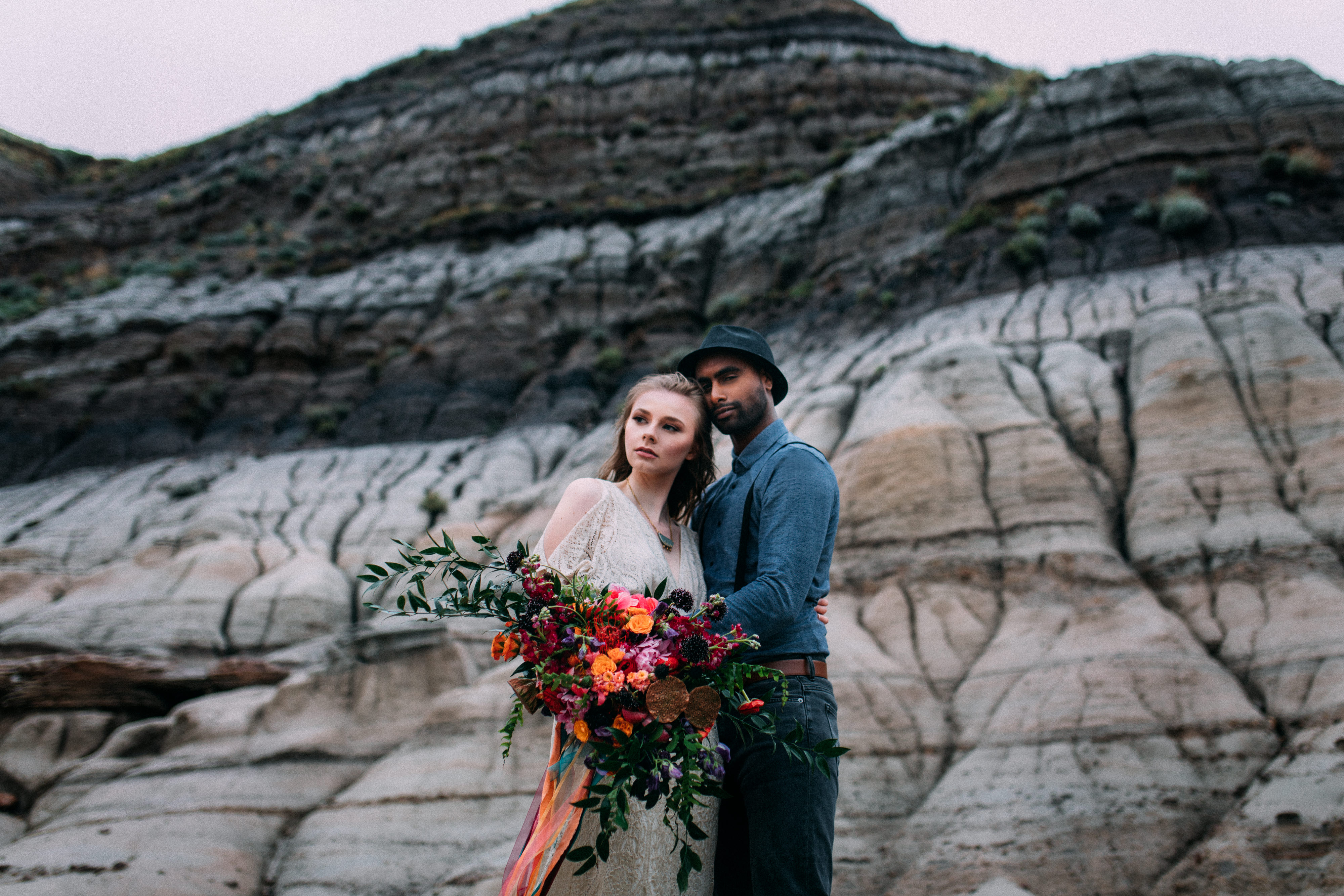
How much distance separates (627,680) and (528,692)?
0.36 m

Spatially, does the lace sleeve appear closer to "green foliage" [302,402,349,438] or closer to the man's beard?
the man's beard

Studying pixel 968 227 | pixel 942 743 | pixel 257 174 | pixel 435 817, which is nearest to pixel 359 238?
pixel 257 174

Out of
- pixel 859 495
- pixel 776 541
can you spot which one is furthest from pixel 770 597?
pixel 859 495

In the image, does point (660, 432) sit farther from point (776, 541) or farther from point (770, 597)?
point (770, 597)

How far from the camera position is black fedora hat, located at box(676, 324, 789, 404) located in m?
3.34

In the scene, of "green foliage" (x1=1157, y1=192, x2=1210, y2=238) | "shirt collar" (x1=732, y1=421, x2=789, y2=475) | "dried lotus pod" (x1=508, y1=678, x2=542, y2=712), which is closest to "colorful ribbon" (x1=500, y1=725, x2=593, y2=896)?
"dried lotus pod" (x1=508, y1=678, x2=542, y2=712)

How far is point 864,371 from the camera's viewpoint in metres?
13.9

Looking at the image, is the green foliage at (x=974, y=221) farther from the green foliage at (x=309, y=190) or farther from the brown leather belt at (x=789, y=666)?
the green foliage at (x=309, y=190)

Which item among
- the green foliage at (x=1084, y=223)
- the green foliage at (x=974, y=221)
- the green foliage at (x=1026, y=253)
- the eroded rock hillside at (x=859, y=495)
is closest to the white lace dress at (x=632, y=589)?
the eroded rock hillside at (x=859, y=495)

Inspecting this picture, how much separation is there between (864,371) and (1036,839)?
8.82 metres

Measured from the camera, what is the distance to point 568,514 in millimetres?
2916

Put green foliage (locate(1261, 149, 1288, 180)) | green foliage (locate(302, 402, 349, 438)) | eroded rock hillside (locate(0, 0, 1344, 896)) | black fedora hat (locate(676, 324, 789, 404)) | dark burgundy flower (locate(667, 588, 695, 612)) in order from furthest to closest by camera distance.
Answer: green foliage (locate(302, 402, 349, 438)) < green foliage (locate(1261, 149, 1288, 180)) < eroded rock hillside (locate(0, 0, 1344, 896)) < black fedora hat (locate(676, 324, 789, 404)) < dark burgundy flower (locate(667, 588, 695, 612))

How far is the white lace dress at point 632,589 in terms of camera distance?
260 centimetres

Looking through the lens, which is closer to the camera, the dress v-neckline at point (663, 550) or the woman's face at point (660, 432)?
the dress v-neckline at point (663, 550)
